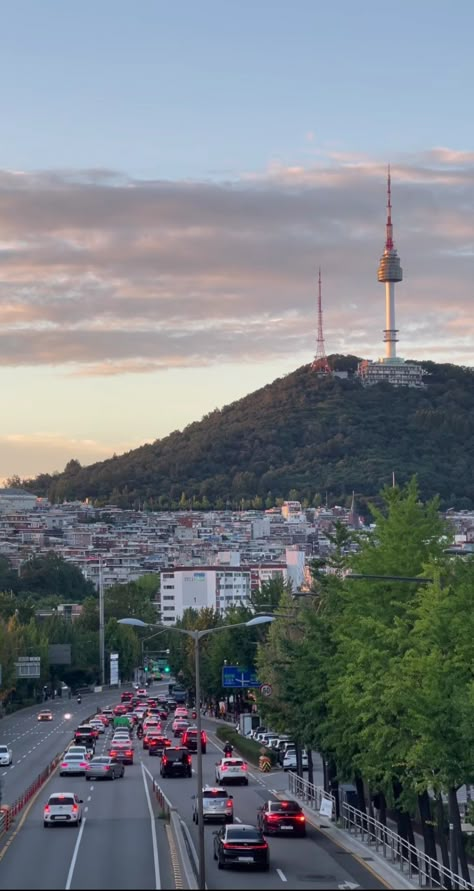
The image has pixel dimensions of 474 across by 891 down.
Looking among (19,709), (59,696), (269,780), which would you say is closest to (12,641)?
(19,709)

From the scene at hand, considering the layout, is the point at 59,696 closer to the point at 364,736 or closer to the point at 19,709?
the point at 19,709

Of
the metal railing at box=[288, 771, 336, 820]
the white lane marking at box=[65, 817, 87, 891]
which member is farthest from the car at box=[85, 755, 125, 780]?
the white lane marking at box=[65, 817, 87, 891]

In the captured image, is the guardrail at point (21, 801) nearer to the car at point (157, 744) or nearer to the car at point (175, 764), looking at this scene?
the car at point (175, 764)

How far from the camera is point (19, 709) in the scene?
16462 cm

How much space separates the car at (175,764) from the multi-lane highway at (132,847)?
1.52 feet

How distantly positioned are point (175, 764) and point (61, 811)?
2487 cm

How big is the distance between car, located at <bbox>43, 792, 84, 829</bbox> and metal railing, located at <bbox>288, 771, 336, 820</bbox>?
10.4 meters

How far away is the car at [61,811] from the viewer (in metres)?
56.2

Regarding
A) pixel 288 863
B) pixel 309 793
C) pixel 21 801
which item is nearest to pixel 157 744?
pixel 309 793

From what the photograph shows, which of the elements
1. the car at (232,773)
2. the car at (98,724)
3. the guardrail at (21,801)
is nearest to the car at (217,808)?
the guardrail at (21,801)

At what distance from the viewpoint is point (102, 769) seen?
7869cm

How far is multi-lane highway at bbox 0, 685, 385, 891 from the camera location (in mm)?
41312

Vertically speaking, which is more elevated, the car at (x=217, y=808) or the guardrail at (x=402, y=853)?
the car at (x=217, y=808)

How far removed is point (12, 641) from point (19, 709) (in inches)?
734
